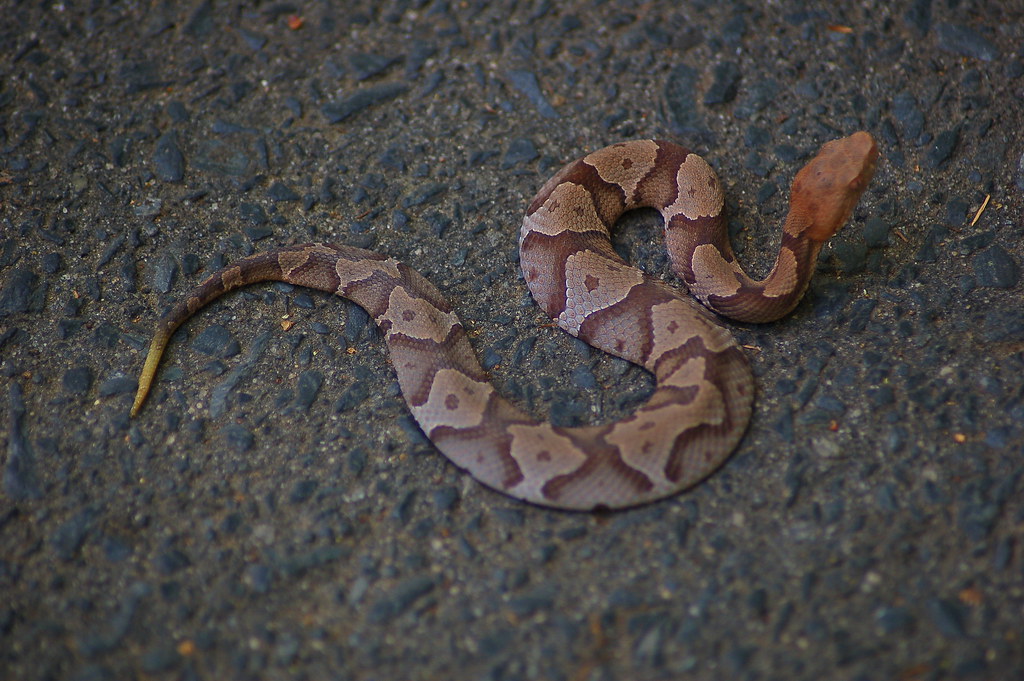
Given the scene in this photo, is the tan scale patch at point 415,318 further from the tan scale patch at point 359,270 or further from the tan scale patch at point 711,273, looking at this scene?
the tan scale patch at point 711,273

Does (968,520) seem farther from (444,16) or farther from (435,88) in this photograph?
(444,16)

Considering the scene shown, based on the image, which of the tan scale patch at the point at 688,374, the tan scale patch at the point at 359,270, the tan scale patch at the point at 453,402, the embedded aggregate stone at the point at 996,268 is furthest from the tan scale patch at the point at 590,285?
the embedded aggregate stone at the point at 996,268

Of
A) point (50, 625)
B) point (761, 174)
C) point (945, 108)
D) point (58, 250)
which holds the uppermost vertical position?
point (945, 108)

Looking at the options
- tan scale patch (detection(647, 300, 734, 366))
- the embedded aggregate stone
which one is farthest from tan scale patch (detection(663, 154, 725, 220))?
the embedded aggregate stone

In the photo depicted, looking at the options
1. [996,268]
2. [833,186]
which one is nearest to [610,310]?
[833,186]

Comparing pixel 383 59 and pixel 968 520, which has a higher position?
pixel 383 59

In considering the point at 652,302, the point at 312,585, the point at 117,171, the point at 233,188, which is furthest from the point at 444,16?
the point at 312,585

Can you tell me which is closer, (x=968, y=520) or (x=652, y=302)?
Result: (x=968, y=520)
